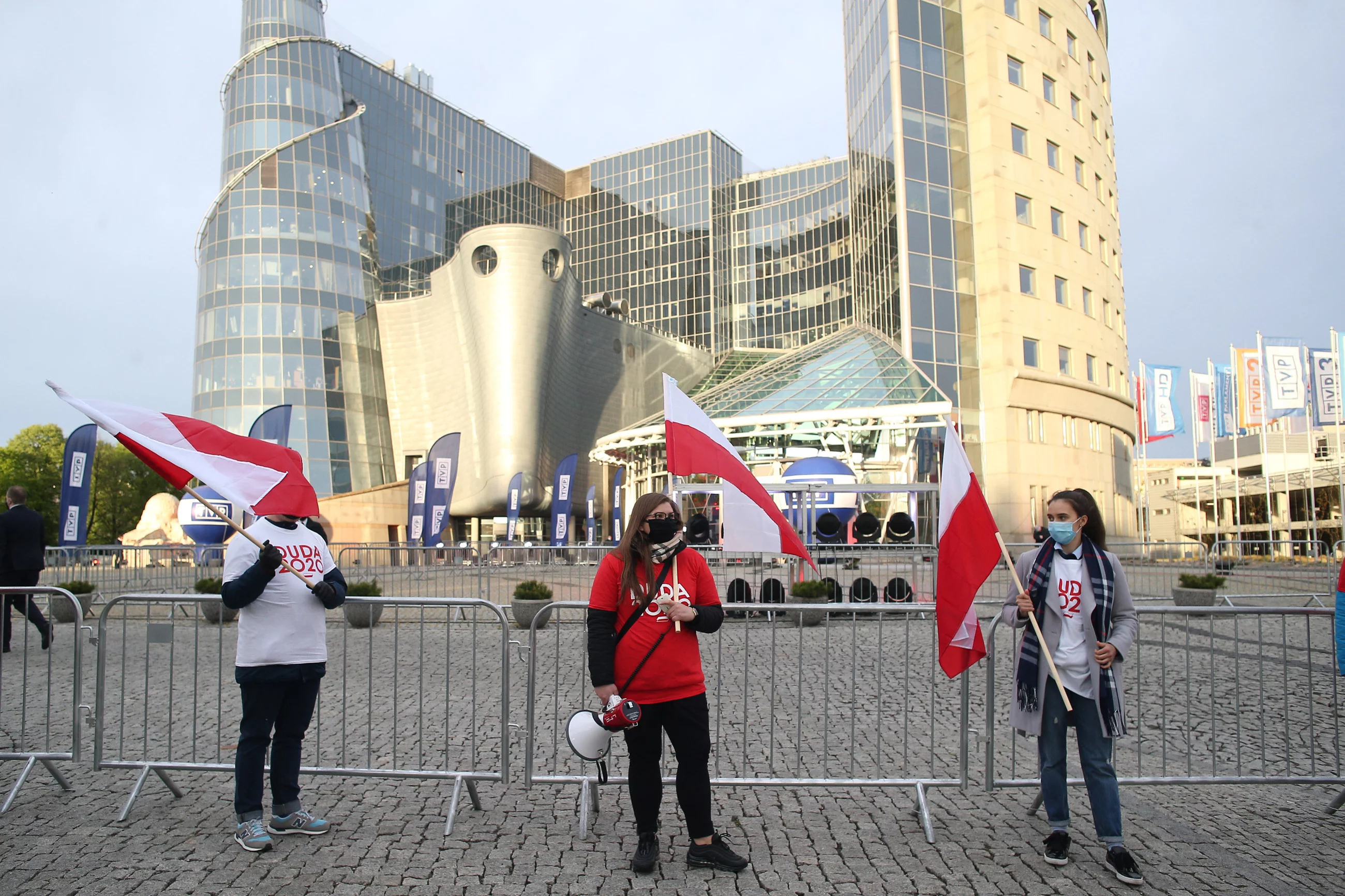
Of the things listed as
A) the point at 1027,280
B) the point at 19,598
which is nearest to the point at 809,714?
the point at 19,598

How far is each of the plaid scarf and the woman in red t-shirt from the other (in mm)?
1671

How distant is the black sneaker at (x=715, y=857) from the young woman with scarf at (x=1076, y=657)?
1.58 m

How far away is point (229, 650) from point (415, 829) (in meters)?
6.81

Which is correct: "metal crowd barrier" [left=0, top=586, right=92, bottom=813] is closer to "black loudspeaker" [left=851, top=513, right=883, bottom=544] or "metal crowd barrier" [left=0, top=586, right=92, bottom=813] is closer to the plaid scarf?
the plaid scarf

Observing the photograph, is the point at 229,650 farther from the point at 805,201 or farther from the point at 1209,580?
the point at 805,201

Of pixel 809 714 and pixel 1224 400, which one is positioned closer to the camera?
pixel 809 714

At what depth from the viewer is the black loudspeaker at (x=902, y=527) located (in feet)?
53.5

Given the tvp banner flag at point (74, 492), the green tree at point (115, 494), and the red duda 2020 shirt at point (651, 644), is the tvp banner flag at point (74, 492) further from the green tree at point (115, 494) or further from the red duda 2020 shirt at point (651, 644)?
the green tree at point (115, 494)

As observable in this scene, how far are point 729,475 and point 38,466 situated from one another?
219 ft

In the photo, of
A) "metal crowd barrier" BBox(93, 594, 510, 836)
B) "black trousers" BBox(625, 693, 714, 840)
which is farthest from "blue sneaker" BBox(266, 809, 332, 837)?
"black trousers" BBox(625, 693, 714, 840)

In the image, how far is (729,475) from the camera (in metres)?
5.68

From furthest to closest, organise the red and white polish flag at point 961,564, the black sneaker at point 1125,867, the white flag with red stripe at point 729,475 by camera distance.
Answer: the white flag with red stripe at point 729,475
the red and white polish flag at point 961,564
the black sneaker at point 1125,867

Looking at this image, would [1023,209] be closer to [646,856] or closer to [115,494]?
[646,856]

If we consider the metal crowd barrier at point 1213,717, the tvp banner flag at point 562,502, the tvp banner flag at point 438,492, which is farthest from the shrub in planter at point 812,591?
the tvp banner flag at point 562,502
